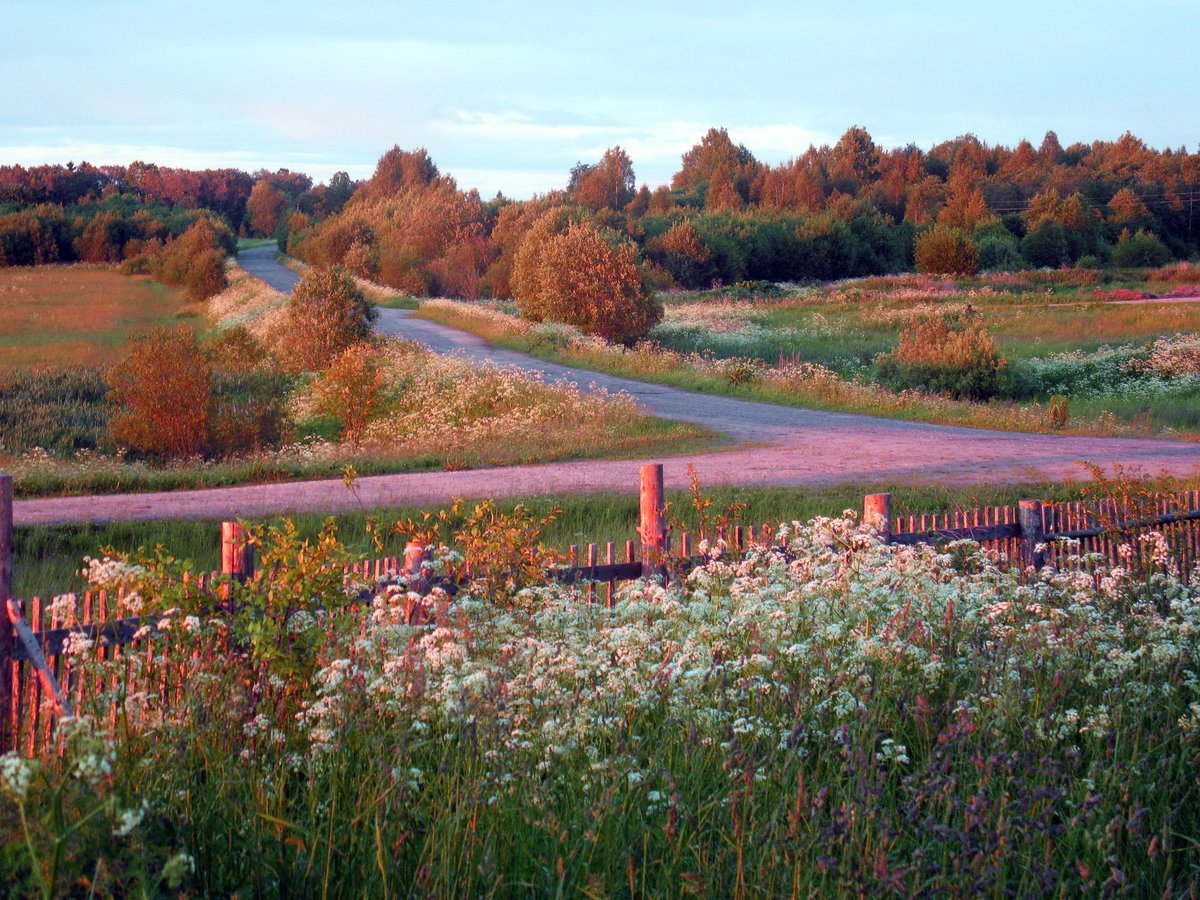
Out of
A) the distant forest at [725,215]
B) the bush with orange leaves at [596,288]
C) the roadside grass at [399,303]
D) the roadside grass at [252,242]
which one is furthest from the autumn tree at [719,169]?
the bush with orange leaves at [596,288]

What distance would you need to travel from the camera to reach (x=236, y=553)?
17.5 ft

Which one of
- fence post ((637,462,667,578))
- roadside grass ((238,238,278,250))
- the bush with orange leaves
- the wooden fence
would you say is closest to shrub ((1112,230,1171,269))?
the bush with orange leaves

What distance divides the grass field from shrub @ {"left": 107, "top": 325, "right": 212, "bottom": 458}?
42.7 feet


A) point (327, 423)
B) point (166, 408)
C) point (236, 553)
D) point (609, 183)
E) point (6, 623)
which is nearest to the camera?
point (6, 623)

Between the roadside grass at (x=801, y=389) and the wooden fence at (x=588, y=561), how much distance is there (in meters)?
9.63

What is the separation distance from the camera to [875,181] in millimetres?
96438

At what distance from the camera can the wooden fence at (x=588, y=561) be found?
4414 millimetres

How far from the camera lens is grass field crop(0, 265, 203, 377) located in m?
38.1

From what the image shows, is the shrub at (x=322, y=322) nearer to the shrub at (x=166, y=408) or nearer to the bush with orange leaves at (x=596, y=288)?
the bush with orange leaves at (x=596, y=288)

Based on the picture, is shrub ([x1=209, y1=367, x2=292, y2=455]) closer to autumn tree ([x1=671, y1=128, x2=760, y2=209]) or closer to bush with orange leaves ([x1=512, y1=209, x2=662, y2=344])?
bush with orange leaves ([x1=512, y1=209, x2=662, y2=344])

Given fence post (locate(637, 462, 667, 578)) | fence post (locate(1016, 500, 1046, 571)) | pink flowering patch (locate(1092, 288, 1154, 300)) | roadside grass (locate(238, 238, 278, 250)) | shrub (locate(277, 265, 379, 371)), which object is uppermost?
roadside grass (locate(238, 238, 278, 250))

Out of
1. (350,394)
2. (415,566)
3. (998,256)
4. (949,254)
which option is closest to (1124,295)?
(949,254)

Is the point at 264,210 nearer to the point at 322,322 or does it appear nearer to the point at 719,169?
the point at 719,169

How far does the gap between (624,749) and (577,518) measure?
322 inches
